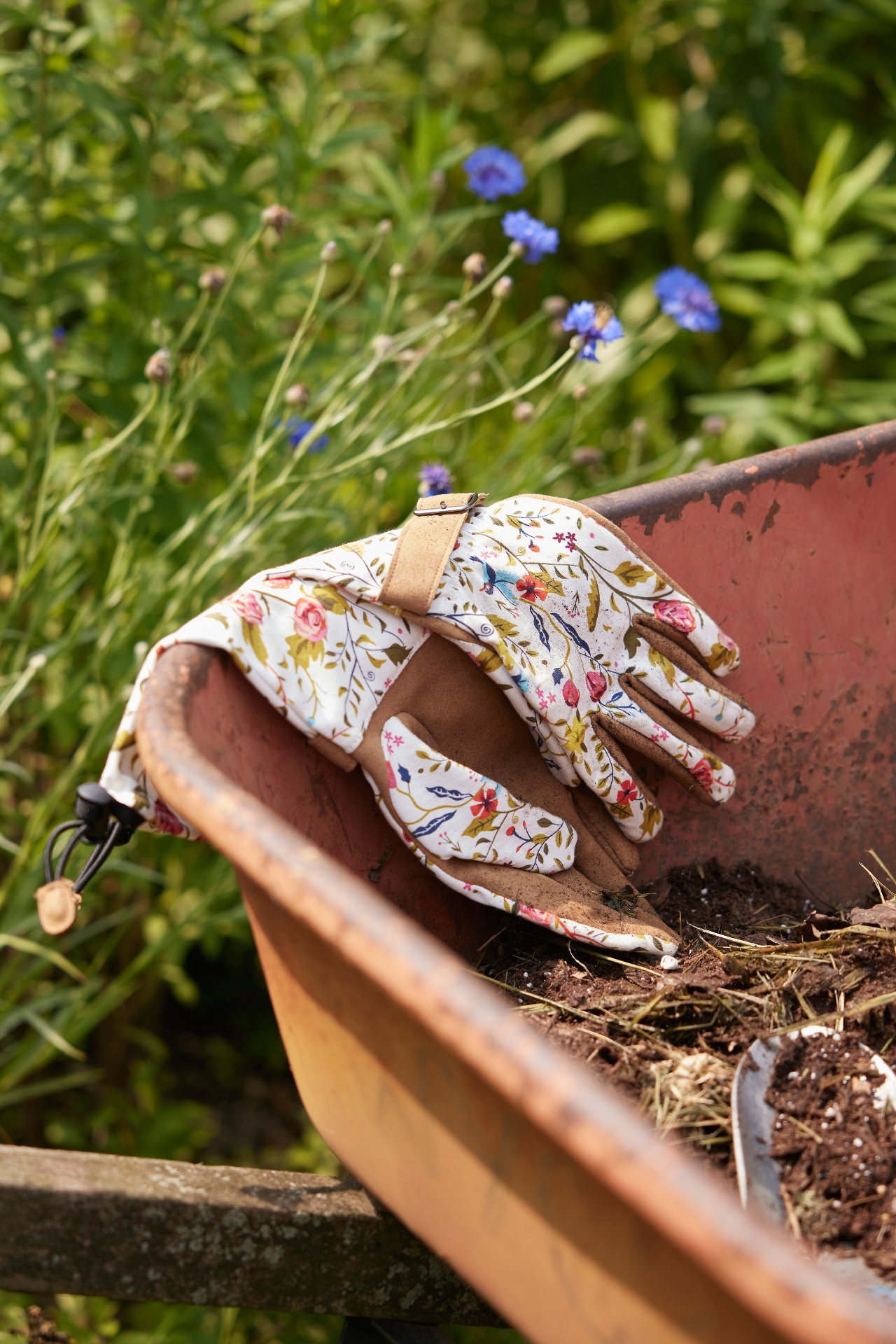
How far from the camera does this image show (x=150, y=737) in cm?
63

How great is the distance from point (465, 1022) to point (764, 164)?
223 centimetres

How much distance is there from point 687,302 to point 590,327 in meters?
0.25

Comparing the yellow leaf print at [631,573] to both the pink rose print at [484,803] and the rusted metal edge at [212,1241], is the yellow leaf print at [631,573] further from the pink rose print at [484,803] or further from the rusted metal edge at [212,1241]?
the rusted metal edge at [212,1241]

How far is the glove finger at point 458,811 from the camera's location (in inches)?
34.0

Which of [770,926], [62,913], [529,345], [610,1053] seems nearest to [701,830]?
[770,926]

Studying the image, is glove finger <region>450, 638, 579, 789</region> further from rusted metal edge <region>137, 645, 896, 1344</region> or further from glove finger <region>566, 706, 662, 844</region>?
rusted metal edge <region>137, 645, 896, 1344</region>

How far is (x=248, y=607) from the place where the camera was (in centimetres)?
78

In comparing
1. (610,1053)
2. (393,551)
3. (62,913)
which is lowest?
(610,1053)

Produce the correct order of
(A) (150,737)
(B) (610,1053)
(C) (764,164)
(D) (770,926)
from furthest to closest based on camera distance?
(C) (764,164) → (D) (770,926) → (B) (610,1053) → (A) (150,737)

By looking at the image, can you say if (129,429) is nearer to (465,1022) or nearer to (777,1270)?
(465,1022)

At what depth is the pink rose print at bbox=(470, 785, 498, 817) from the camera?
914 millimetres

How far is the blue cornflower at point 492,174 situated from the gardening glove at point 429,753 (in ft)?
2.46

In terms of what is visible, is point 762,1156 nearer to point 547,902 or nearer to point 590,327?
point 547,902

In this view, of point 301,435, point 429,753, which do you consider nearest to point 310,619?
point 429,753
